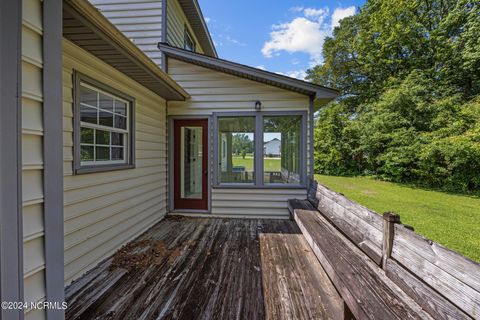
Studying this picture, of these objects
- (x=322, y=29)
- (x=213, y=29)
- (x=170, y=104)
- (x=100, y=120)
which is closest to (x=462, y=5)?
(x=322, y=29)

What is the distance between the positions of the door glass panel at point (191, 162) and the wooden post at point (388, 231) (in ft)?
12.1

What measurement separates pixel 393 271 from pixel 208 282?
1785 millimetres

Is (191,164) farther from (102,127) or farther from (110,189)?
(102,127)

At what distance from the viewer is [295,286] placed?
2.38 m

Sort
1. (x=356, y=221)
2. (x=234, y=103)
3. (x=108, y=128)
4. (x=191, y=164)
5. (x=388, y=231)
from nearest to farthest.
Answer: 1. (x=388, y=231)
2. (x=356, y=221)
3. (x=108, y=128)
4. (x=234, y=103)
5. (x=191, y=164)

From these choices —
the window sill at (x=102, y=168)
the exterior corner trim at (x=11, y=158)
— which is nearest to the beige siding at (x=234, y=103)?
the window sill at (x=102, y=168)

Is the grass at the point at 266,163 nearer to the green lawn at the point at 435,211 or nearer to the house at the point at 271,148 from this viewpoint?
the house at the point at 271,148

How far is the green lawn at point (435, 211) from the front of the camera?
3.72m

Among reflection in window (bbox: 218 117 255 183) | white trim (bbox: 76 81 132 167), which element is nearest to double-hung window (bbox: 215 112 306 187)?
reflection in window (bbox: 218 117 255 183)

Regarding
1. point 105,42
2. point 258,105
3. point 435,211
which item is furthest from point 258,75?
point 435,211

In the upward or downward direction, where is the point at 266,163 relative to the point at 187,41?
downward

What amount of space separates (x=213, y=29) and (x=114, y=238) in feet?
28.1

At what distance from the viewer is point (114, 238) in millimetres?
3150

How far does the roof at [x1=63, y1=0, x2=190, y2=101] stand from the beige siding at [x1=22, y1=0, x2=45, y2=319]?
901mm
